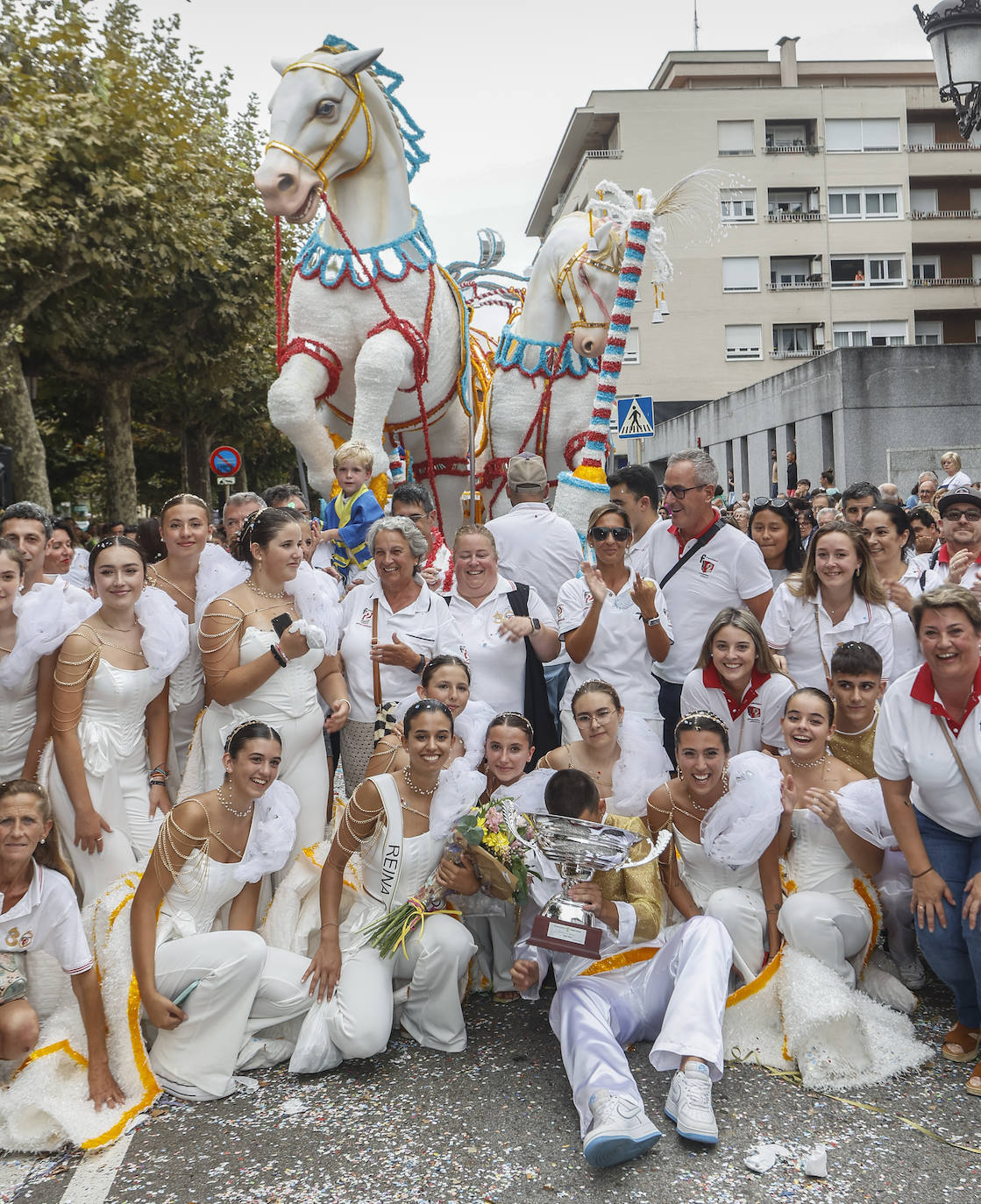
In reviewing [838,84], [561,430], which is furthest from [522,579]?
[838,84]

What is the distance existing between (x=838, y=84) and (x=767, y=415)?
2148 cm

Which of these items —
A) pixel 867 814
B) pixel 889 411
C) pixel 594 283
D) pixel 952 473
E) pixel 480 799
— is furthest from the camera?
pixel 889 411

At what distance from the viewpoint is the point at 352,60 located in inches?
232

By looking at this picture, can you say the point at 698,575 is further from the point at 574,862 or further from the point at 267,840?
the point at 267,840

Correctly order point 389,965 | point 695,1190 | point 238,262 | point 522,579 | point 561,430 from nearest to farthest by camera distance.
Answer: point 695,1190, point 389,965, point 522,579, point 561,430, point 238,262

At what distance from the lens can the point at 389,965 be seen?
3.70 m

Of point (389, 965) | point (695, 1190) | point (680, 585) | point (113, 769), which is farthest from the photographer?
point (680, 585)

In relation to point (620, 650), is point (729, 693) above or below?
below

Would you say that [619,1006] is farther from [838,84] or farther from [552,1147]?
[838,84]

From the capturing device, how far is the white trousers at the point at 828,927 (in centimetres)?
364

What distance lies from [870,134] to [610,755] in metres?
36.9

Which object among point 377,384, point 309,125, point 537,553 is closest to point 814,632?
point 537,553

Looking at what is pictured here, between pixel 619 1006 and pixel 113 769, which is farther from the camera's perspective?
pixel 113 769

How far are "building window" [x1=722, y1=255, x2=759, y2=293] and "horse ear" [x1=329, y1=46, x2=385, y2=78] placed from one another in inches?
1234
